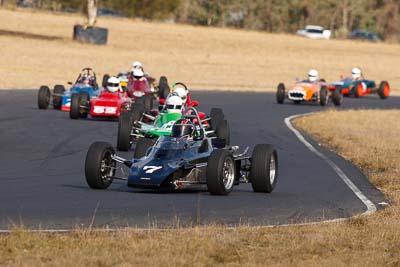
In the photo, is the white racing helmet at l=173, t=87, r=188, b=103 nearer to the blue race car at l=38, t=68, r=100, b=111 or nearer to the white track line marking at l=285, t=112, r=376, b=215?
the white track line marking at l=285, t=112, r=376, b=215

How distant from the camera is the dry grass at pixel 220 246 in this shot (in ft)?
31.4

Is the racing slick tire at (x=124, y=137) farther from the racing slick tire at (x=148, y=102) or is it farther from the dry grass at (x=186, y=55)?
the dry grass at (x=186, y=55)

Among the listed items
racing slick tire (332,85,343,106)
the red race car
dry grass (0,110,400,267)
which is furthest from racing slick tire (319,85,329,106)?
dry grass (0,110,400,267)

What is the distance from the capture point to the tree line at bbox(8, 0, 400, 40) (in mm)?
109188

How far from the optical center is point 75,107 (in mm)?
27578

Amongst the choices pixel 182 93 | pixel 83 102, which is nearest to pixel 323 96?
Answer: pixel 83 102

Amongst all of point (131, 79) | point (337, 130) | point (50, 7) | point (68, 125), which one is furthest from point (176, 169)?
point (50, 7)

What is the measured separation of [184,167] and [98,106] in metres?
13.2

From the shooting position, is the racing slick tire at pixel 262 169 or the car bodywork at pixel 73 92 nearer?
the racing slick tire at pixel 262 169

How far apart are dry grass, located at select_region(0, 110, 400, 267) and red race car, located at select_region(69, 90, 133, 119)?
15.5m

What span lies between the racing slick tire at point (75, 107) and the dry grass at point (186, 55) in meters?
14.1

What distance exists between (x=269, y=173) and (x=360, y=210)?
155 cm

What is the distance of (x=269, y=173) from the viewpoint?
14.8 metres

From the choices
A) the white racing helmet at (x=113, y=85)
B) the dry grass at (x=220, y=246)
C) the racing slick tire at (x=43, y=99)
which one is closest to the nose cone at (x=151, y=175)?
the dry grass at (x=220, y=246)
